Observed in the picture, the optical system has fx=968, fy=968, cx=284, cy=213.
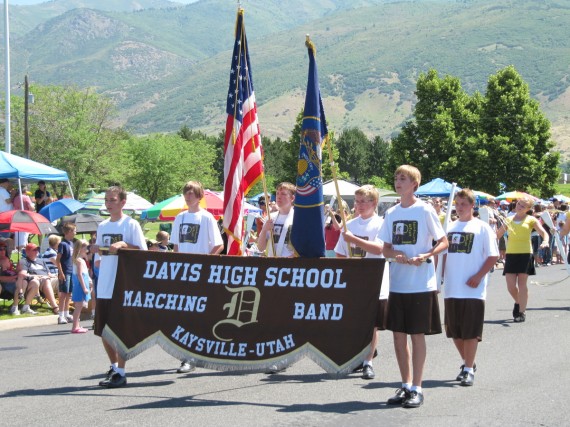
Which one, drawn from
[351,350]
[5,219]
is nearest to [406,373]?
[351,350]

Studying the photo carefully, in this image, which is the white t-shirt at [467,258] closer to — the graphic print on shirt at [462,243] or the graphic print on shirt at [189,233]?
the graphic print on shirt at [462,243]

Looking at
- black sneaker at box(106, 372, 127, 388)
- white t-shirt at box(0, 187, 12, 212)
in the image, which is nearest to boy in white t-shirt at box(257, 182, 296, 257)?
black sneaker at box(106, 372, 127, 388)

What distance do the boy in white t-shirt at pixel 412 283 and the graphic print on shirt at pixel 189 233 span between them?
2600mm

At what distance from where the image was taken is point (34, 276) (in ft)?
54.7

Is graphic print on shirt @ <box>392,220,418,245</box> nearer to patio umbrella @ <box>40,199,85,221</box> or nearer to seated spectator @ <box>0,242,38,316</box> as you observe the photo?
seated spectator @ <box>0,242,38,316</box>

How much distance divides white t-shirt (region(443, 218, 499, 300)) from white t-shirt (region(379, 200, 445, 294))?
1215 mm

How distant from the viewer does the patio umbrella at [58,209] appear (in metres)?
24.5

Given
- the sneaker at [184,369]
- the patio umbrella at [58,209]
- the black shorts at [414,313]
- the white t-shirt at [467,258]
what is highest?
the white t-shirt at [467,258]

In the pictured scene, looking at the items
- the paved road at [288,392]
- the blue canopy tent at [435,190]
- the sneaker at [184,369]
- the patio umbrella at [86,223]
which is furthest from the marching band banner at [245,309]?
the blue canopy tent at [435,190]

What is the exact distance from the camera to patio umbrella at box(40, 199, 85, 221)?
80.2 feet

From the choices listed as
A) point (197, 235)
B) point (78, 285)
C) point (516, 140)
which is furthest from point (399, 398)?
point (516, 140)

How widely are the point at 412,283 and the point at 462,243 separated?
5.04 feet

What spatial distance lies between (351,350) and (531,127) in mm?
60942

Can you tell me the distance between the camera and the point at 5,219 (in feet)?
60.0
